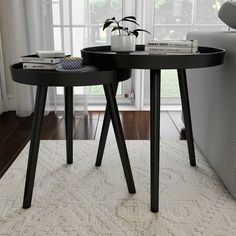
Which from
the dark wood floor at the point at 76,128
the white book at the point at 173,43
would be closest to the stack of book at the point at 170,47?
the white book at the point at 173,43

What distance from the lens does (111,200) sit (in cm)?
127

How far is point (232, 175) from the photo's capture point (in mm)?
1250

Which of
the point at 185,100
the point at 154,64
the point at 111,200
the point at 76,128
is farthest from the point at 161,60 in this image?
the point at 76,128

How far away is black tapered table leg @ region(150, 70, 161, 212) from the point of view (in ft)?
3.68

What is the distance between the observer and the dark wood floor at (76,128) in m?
1.88

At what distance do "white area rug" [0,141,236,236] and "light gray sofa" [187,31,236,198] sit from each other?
10 cm

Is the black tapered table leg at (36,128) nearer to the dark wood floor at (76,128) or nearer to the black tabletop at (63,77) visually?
the black tabletop at (63,77)

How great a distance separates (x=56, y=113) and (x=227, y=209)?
159 cm

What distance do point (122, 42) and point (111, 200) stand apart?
64cm

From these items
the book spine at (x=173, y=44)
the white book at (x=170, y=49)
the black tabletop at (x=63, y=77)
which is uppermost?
the book spine at (x=173, y=44)

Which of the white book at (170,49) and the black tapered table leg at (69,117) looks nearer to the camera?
the white book at (170,49)

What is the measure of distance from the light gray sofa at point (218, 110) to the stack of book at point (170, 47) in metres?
0.18

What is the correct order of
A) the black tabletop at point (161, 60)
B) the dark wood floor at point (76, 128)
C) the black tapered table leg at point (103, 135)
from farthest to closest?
the dark wood floor at point (76, 128), the black tapered table leg at point (103, 135), the black tabletop at point (161, 60)

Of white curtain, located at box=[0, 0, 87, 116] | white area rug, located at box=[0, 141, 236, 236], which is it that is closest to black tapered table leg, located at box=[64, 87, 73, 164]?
white area rug, located at box=[0, 141, 236, 236]
